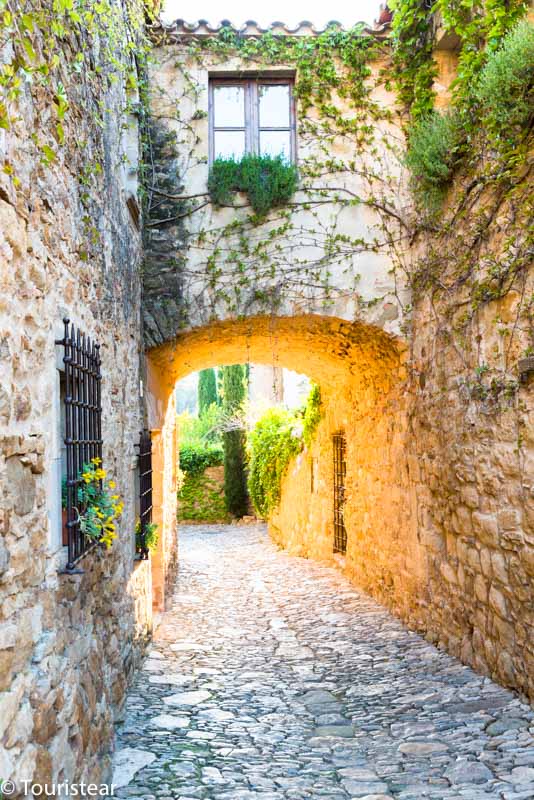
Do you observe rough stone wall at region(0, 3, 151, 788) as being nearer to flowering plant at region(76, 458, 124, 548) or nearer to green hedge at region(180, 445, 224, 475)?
Result: flowering plant at region(76, 458, 124, 548)

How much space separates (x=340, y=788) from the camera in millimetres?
3223

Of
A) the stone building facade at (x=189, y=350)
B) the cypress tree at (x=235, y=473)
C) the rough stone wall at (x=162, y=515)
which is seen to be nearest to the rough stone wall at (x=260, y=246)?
the stone building facade at (x=189, y=350)

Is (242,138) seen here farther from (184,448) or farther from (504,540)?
(184,448)

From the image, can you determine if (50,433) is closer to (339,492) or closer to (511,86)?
(511,86)

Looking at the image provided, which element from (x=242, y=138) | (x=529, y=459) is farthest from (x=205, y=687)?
(x=242, y=138)

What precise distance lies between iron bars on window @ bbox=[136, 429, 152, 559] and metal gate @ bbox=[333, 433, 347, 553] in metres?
3.54

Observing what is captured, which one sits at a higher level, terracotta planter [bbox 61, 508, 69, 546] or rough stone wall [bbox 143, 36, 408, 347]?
rough stone wall [bbox 143, 36, 408, 347]

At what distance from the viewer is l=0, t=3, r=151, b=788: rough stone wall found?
198cm

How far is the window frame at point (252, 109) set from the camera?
20.2ft

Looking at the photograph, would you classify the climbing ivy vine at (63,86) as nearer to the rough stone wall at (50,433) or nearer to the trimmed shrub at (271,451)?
the rough stone wall at (50,433)

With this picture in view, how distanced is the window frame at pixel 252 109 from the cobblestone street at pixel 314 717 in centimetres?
429

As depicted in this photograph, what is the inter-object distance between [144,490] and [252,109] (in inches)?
141

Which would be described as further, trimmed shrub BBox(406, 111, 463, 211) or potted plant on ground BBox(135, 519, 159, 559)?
potted plant on ground BBox(135, 519, 159, 559)

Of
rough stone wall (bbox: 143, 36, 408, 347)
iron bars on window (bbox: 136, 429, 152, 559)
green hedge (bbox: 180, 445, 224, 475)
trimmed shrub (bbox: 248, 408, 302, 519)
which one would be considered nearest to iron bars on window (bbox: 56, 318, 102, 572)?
iron bars on window (bbox: 136, 429, 152, 559)
